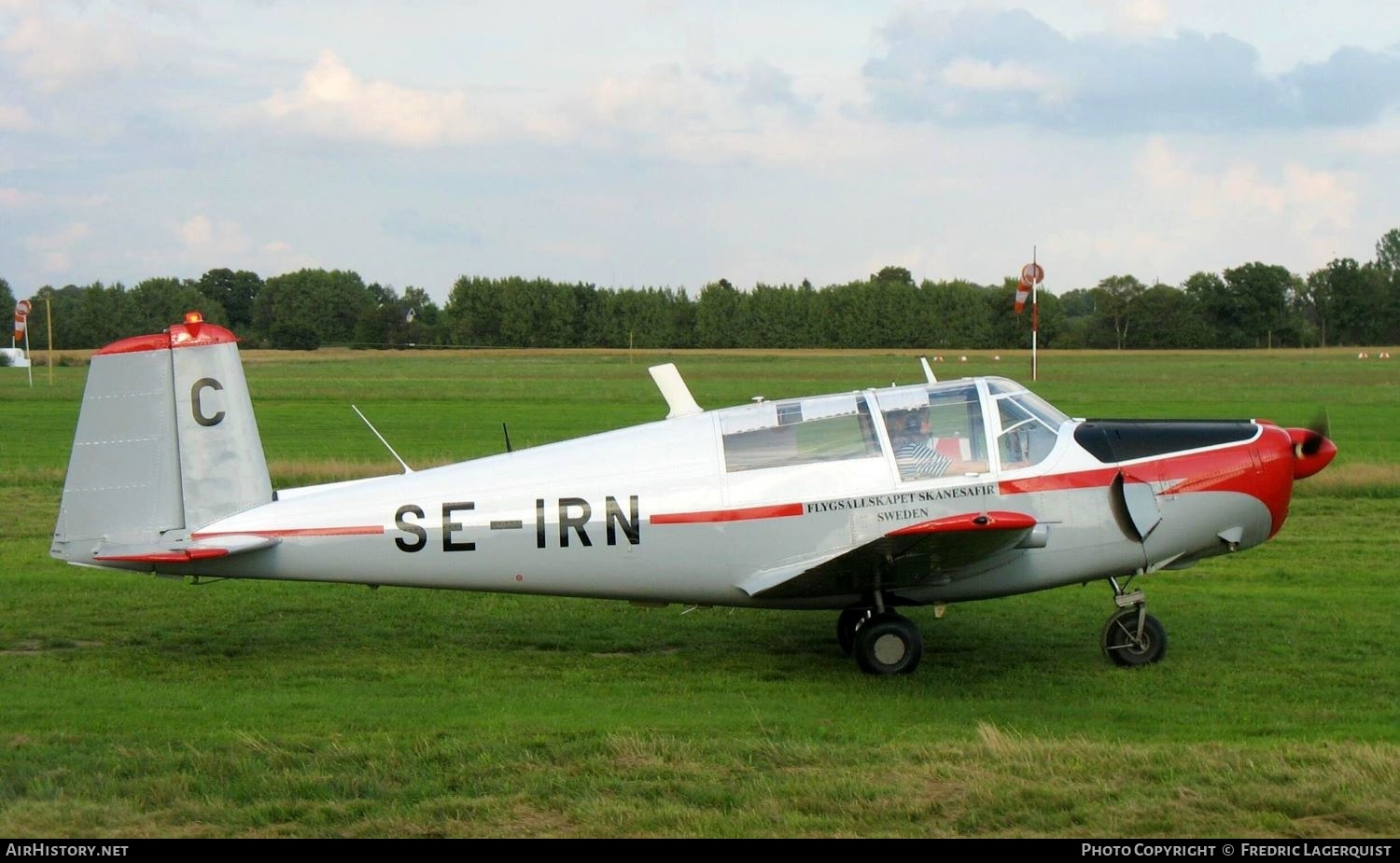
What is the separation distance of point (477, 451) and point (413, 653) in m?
15.1

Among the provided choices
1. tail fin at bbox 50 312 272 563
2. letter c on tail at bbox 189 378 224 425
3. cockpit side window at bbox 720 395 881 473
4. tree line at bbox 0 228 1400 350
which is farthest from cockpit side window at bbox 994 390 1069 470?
tree line at bbox 0 228 1400 350

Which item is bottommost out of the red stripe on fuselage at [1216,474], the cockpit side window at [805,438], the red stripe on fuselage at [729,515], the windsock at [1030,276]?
the red stripe on fuselage at [729,515]

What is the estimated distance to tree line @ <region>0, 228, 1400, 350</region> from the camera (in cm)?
7888

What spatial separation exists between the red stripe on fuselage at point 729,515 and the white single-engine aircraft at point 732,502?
0.01 metres

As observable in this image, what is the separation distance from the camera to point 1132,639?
8.73 m

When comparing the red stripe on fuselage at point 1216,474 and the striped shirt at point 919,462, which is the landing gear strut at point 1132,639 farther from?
the striped shirt at point 919,462

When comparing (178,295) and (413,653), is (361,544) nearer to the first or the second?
(413,653)

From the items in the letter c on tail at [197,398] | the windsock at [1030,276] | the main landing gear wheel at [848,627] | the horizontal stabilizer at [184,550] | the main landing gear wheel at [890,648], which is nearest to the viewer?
the horizontal stabilizer at [184,550]

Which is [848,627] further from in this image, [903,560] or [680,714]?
[680,714]

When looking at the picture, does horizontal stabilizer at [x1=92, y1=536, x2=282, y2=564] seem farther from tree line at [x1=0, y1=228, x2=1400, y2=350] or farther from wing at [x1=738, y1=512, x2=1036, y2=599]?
tree line at [x1=0, y1=228, x2=1400, y2=350]

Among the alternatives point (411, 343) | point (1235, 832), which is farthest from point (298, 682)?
point (411, 343)

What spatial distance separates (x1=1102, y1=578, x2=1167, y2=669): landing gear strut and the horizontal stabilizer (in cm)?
570

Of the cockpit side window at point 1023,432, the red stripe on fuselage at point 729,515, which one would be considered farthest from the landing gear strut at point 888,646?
the cockpit side window at point 1023,432

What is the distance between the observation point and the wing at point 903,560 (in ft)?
25.1
